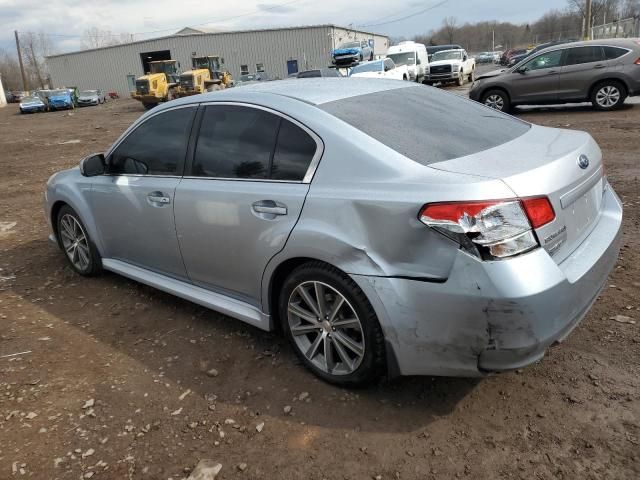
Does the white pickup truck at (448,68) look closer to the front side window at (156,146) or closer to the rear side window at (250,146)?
the front side window at (156,146)

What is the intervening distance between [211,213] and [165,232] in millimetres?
577

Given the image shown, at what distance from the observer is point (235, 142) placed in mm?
3293

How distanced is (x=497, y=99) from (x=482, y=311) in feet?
43.1

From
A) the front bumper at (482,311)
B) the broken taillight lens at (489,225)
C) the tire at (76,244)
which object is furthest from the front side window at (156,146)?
the broken taillight lens at (489,225)

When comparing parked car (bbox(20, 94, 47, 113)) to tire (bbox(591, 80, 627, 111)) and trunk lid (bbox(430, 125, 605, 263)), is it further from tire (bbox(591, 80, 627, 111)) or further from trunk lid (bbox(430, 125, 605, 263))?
trunk lid (bbox(430, 125, 605, 263))

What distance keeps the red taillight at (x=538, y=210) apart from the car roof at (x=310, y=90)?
4.34ft

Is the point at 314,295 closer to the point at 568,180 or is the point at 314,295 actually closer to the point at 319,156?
the point at 319,156

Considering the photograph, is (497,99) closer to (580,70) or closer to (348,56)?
(580,70)

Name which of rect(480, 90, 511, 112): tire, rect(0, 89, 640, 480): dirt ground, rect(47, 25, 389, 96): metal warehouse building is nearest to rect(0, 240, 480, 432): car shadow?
rect(0, 89, 640, 480): dirt ground

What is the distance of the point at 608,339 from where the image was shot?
3236 mm

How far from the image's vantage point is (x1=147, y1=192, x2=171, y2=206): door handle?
3.60 m

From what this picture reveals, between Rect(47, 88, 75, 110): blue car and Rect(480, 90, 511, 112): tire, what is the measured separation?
3329 cm

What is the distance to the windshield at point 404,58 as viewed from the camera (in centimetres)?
2809

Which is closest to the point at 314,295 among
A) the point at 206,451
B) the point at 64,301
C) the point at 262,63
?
the point at 206,451
